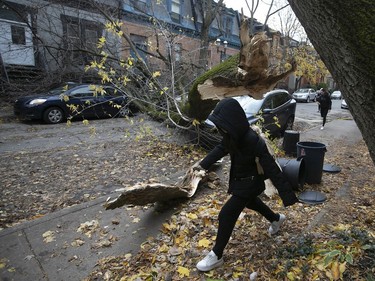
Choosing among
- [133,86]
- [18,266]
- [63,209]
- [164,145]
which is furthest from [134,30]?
[18,266]

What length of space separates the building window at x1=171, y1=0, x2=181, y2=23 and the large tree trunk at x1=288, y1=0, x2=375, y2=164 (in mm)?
23311

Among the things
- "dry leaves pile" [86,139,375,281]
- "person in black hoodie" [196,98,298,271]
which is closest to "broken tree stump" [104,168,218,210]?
"dry leaves pile" [86,139,375,281]

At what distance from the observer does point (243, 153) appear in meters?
2.65

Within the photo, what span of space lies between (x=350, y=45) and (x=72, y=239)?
11.9 feet

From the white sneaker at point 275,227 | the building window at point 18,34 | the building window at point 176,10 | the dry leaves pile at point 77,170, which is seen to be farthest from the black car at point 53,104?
the building window at point 176,10

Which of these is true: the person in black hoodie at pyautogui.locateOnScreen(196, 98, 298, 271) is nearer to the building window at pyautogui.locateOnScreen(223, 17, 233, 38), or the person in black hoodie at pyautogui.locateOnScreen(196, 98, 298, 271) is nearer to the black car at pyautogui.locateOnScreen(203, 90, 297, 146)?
the black car at pyautogui.locateOnScreen(203, 90, 297, 146)

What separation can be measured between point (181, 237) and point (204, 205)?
3.02ft

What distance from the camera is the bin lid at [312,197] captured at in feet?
14.1

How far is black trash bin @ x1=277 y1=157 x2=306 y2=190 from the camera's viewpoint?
4645 mm

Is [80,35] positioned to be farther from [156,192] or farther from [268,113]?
[156,192]

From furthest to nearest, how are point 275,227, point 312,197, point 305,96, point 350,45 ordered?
point 305,96
point 312,197
point 275,227
point 350,45

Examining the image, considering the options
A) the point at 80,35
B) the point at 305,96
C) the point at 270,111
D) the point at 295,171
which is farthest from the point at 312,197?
the point at 305,96

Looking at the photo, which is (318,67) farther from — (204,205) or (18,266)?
(18,266)

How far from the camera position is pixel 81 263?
10.4 ft
